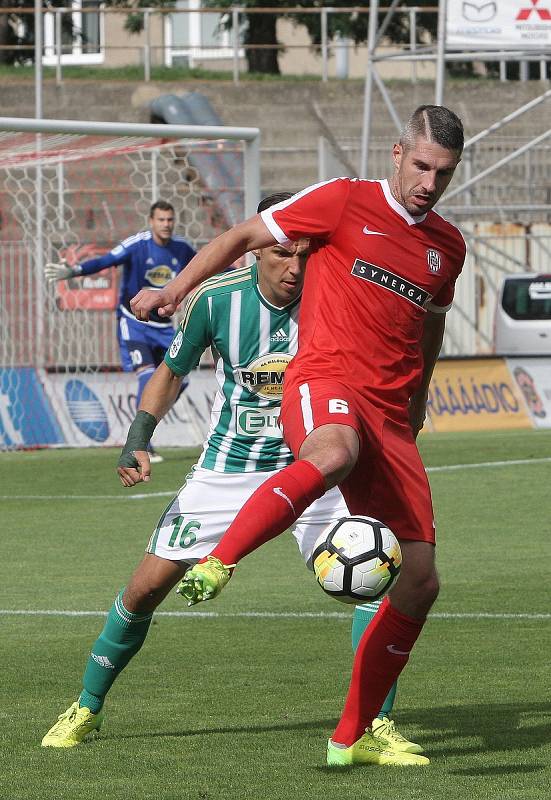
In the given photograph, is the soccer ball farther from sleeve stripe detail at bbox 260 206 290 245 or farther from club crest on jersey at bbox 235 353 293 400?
club crest on jersey at bbox 235 353 293 400

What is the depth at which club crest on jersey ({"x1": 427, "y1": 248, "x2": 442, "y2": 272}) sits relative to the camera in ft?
18.0

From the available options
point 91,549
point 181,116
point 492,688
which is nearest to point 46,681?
point 492,688

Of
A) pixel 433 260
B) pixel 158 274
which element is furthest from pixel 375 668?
pixel 158 274

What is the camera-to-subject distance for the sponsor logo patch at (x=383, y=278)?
5.38 meters

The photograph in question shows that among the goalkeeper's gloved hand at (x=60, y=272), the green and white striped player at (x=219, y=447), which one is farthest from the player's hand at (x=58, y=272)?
the green and white striped player at (x=219, y=447)

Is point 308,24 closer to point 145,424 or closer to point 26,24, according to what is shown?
point 26,24

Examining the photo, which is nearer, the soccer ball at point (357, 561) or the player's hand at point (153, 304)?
the soccer ball at point (357, 561)

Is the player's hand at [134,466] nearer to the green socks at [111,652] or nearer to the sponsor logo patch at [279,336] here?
the green socks at [111,652]

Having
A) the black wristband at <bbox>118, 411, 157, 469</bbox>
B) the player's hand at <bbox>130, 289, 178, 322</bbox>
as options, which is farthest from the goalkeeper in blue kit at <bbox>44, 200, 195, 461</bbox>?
the player's hand at <bbox>130, 289, 178, 322</bbox>

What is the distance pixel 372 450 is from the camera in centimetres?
526

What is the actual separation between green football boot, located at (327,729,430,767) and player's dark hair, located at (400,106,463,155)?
1941mm

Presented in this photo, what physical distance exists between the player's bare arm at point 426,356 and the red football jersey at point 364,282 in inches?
8.4

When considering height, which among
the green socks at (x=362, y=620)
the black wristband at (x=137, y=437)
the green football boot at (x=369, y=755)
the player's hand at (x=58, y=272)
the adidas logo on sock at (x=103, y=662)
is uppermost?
the black wristband at (x=137, y=437)

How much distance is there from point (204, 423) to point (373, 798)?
13.2 meters
